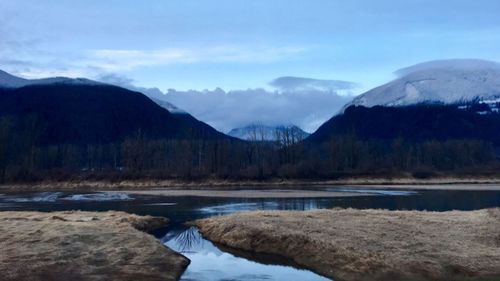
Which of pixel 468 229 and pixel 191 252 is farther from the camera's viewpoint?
pixel 468 229

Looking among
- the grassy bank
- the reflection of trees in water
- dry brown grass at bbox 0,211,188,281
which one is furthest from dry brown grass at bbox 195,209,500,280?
the grassy bank

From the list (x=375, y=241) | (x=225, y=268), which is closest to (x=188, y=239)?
(x=225, y=268)

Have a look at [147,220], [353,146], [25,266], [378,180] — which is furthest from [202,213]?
[353,146]

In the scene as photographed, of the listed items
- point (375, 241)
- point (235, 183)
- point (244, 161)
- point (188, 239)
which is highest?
point (244, 161)

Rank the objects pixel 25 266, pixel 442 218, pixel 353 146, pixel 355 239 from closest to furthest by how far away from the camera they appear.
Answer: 1. pixel 25 266
2. pixel 355 239
3. pixel 442 218
4. pixel 353 146

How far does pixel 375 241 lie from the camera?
2541 centimetres

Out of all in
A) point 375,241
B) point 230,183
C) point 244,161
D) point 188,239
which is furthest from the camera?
point 244,161

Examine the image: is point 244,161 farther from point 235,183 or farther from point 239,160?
point 235,183

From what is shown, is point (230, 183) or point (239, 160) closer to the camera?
point (230, 183)

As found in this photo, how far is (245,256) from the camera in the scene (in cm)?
2706

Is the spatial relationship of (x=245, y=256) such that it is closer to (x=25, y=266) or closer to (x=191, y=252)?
(x=191, y=252)

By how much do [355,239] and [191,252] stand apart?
27.4ft

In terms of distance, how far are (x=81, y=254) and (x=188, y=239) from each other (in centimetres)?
997

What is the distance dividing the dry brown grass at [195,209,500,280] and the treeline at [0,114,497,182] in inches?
3556
